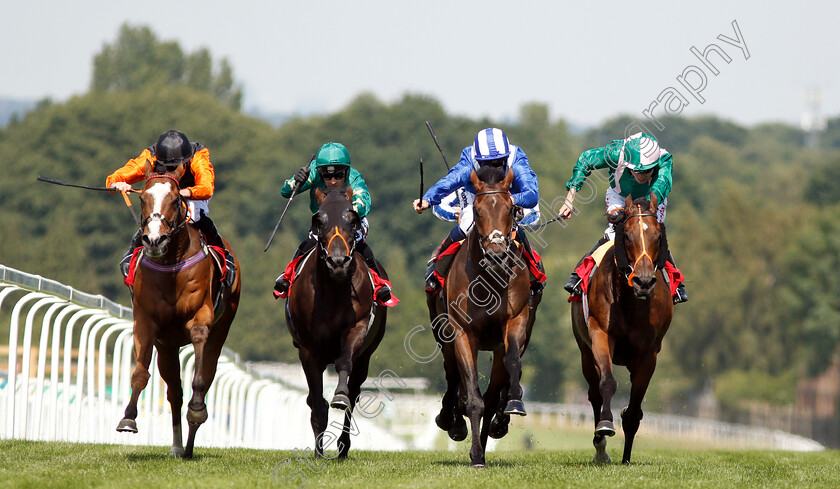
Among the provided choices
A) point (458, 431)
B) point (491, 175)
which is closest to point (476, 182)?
point (491, 175)

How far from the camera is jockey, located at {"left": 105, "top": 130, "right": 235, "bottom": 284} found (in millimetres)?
11805

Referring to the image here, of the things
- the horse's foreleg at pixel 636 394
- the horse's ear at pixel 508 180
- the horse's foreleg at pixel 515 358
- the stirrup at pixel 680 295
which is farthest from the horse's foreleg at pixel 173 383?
the stirrup at pixel 680 295

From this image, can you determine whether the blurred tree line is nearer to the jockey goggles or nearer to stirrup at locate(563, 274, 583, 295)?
stirrup at locate(563, 274, 583, 295)

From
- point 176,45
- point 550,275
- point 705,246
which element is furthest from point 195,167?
point 176,45

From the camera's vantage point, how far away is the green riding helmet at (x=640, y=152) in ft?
41.2

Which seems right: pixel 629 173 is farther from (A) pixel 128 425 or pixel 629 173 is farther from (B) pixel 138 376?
(A) pixel 128 425

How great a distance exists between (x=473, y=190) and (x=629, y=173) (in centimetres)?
156

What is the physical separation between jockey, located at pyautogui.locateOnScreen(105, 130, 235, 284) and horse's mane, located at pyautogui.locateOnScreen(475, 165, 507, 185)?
2.40 metres

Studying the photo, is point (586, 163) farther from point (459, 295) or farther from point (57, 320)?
point (57, 320)

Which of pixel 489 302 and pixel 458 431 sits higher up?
pixel 489 302

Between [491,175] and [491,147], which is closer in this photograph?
[491,175]

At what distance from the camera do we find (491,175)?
11.4 m

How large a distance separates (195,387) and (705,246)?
Answer: 57.0m

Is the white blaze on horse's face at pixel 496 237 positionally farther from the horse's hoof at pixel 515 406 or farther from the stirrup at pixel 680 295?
the stirrup at pixel 680 295
